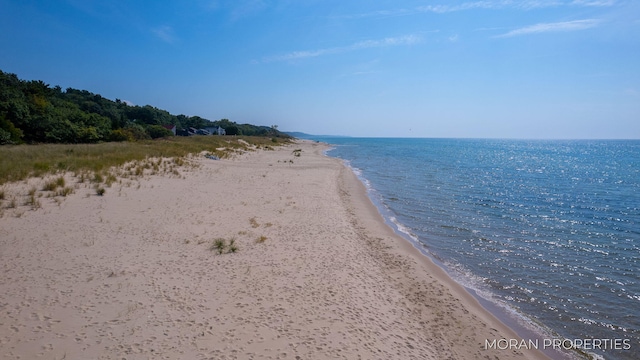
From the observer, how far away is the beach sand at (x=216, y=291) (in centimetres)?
519

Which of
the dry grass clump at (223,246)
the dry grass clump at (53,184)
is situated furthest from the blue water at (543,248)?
the dry grass clump at (53,184)

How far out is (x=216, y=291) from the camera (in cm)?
688

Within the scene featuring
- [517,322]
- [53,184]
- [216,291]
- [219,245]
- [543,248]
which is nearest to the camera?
[216,291]

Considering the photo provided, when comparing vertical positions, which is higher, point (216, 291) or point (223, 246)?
point (223, 246)

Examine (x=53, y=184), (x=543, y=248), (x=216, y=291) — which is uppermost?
(x=53, y=184)

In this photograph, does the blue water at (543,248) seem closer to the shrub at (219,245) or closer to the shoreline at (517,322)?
the shoreline at (517,322)

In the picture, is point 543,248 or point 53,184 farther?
point 53,184

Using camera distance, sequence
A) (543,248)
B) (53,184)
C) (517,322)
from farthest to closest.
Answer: (53,184), (543,248), (517,322)

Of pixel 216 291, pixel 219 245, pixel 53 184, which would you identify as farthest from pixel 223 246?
pixel 53 184

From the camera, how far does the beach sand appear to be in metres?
5.19

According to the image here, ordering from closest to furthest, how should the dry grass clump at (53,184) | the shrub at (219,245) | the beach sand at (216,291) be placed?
the beach sand at (216,291), the shrub at (219,245), the dry grass clump at (53,184)

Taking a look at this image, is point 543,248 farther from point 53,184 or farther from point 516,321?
point 53,184

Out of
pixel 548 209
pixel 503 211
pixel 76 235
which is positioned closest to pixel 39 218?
pixel 76 235

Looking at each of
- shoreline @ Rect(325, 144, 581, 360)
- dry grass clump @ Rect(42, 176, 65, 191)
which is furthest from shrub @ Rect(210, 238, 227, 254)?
dry grass clump @ Rect(42, 176, 65, 191)
